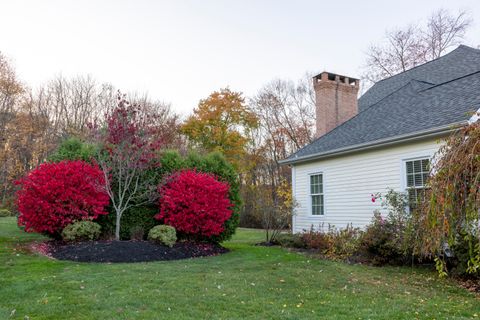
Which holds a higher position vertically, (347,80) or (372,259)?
(347,80)

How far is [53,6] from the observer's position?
37.0 ft

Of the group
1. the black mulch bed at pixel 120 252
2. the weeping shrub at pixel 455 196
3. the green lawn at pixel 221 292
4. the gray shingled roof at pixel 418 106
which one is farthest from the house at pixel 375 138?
the black mulch bed at pixel 120 252

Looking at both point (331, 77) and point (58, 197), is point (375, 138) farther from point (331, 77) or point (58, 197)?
point (58, 197)

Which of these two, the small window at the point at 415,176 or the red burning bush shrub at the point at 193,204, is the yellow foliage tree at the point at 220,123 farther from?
the small window at the point at 415,176

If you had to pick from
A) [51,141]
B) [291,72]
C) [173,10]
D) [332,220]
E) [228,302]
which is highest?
[291,72]

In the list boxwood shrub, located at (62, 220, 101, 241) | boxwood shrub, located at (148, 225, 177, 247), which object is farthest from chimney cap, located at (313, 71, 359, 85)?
boxwood shrub, located at (62, 220, 101, 241)

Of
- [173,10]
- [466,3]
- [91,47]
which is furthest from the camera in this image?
[466,3]

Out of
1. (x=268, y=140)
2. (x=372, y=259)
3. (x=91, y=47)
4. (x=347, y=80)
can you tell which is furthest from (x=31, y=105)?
(x=372, y=259)

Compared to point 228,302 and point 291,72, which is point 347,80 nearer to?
point 228,302

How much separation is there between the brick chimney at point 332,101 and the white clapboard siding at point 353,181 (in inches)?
91.5

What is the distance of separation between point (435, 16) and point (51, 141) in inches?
1023

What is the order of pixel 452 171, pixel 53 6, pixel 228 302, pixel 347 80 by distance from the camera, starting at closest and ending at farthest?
pixel 452 171 < pixel 228 302 < pixel 53 6 < pixel 347 80

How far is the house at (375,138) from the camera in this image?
930 cm

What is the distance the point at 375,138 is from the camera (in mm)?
10320
